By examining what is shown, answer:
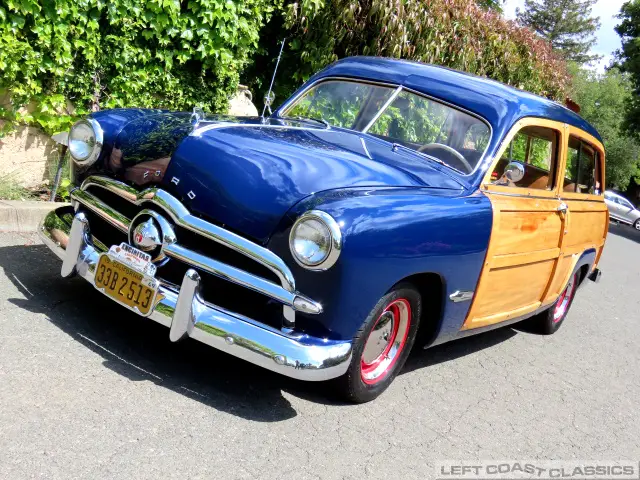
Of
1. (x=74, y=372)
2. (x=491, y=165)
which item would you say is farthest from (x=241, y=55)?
(x=74, y=372)

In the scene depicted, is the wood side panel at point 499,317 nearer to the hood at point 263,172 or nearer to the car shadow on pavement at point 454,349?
the car shadow on pavement at point 454,349

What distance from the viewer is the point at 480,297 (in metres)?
4.14

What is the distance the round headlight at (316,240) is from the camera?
3.06m

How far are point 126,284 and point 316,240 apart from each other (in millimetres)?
953

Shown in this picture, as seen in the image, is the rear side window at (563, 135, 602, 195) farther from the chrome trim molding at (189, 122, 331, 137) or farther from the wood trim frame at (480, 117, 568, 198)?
the chrome trim molding at (189, 122, 331, 137)

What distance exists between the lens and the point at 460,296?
3941mm

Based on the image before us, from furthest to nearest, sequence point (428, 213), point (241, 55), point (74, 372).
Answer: point (241, 55)
point (428, 213)
point (74, 372)

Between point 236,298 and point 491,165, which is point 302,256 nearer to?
point 236,298

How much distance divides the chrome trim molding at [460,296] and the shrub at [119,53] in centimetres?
384

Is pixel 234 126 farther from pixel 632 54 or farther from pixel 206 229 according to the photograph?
pixel 632 54

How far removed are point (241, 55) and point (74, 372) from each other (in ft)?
15.4

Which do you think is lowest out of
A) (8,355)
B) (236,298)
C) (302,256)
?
(8,355)

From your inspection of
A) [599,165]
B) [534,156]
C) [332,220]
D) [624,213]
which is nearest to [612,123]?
[624,213]

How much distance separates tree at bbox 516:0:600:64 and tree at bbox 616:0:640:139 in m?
29.2
